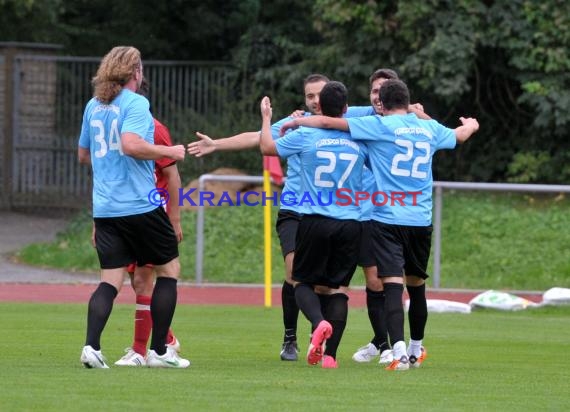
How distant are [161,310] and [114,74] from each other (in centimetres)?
163

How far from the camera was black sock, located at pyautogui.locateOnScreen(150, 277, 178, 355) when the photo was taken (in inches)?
368

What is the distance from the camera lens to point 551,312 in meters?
16.2

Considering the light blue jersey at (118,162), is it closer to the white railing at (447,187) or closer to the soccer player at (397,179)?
the soccer player at (397,179)

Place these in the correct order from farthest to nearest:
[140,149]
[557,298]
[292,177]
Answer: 1. [557,298]
2. [292,177]
3. [140,149]

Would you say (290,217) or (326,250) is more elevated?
(290,217)

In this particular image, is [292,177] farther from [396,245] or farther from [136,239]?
[136,239]

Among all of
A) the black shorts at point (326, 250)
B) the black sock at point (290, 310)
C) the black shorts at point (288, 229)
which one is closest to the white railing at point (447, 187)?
the black sock at point (290, 310)

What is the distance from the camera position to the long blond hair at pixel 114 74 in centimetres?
914

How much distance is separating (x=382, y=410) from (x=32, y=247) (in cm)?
1561

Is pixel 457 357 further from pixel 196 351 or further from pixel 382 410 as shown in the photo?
pixel 382 410

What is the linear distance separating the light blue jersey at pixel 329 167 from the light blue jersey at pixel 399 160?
0.12 metres

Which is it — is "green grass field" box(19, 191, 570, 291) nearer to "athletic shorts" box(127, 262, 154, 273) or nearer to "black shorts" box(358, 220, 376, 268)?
"black shorts" box(358, 220, 376, 268)

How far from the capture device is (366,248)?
10250 mm

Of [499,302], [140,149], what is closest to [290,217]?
[140,149]
